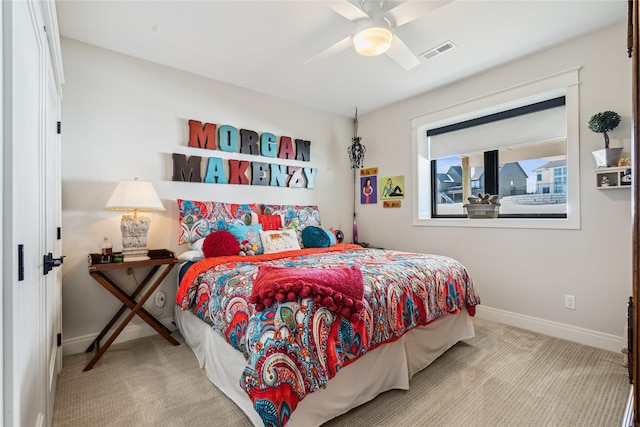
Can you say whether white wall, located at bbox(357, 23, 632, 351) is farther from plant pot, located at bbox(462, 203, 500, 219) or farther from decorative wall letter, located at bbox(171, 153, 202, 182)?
decorative wall letter, located at bbox(171, 153, 202, 182)

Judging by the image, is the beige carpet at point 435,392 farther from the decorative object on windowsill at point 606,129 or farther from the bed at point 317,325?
the decorative object on windowsill at point 606,129

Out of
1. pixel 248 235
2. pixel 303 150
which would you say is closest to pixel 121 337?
pixel 248 235

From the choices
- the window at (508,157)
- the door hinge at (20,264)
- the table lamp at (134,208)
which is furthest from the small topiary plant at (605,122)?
the table lamp at (134,208)

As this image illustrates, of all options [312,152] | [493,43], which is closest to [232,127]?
[312,152]

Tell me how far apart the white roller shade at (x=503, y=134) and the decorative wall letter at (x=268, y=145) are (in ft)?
6.40

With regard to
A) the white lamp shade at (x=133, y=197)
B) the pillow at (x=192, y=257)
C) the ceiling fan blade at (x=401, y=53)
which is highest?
the ceiling fan blade at (x=401, y=53)

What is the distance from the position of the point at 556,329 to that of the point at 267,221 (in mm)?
2895

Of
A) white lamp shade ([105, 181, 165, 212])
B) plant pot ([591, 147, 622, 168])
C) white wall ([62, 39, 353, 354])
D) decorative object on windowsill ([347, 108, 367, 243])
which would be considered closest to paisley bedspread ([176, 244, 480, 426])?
white lamp shade ([105, 181, 165, 212])

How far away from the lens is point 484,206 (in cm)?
323

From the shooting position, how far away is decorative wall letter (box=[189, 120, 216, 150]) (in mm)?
3031

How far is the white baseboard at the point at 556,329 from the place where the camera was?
239 centimetres

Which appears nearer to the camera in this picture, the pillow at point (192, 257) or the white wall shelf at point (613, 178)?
the white wall shelf at point (613, 178)

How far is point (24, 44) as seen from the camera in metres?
0.97

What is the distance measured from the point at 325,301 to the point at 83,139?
2475mm
